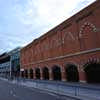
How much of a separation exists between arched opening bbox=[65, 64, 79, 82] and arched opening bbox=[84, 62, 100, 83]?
3.15 metres

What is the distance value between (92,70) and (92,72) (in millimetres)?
358

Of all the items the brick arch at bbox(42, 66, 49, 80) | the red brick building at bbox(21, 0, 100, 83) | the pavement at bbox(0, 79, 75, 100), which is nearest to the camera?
the pavement at bbox(0, 79, 75, 100)

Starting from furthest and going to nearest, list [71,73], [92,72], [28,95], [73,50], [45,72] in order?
[45,72] < [71,73] < [73,50] < [92,72] < [28,95]

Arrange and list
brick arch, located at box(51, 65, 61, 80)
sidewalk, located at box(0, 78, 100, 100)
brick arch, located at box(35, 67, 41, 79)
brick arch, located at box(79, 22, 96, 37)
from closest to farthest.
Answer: sidewalk, located at box(0, 78, 100, 100)
brick arch, located at box(79, 22, 96, 37)
brick arch, located at box(51, 65, 61, 80)
brick arch, located at box(35, 67, 41, 79)

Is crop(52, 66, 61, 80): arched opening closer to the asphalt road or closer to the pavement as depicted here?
the pavement

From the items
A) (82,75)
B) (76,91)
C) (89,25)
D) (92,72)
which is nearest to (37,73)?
(82,75)

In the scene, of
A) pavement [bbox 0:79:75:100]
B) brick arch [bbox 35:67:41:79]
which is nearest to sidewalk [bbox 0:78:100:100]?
pavement [bbox 0:79:75:100]

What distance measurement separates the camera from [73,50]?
22.0 meters

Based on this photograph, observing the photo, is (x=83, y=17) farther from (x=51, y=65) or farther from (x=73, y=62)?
(x=51, y=65)

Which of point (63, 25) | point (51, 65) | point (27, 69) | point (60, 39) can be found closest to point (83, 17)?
point (63, 25)

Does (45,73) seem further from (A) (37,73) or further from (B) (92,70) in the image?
(B) (92,70)

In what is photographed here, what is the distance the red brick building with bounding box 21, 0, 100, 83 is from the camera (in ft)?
60.6

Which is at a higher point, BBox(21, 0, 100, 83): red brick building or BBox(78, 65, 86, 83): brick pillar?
BBox(21, 0, 100, 83): red brick building

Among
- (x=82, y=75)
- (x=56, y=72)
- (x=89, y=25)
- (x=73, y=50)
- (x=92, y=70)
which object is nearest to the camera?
(x=92, y=70)
